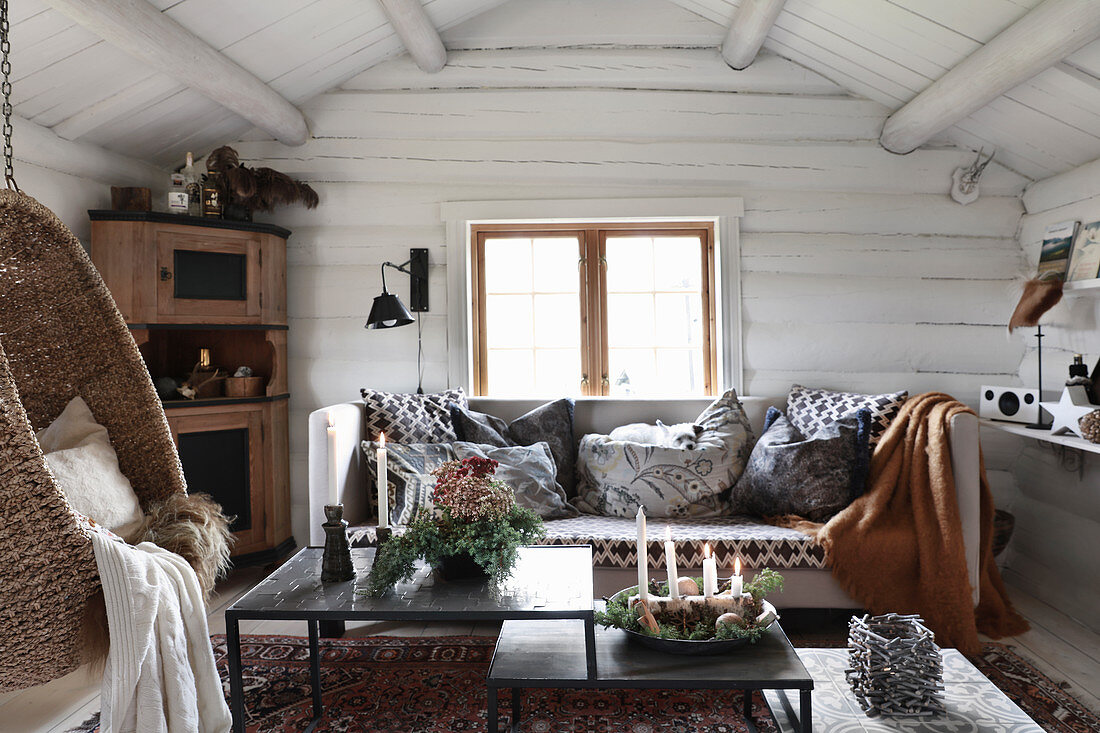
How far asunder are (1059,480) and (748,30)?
2267 mm

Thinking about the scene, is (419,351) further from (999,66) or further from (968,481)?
(999,66)

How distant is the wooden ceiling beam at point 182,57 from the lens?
221 cm

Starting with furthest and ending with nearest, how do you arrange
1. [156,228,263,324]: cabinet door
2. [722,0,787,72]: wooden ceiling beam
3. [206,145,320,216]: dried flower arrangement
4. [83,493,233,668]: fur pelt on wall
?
[206,145,320,216]: dried flower arrangement, [156,228,263,324]: cabinet door, [722,0,787,72]: wooden ceiling beam, [83,493,233,668]: fur pelt on wall

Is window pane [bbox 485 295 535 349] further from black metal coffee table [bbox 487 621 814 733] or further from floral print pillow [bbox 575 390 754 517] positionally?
black metal coffee table [bbox 487 621 814 733]

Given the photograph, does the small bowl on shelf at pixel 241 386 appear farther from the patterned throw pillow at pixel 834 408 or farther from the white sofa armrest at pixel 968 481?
the white sofa armrest at pixel 968 481

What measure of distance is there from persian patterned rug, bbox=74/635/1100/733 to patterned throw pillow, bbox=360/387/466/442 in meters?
0.84

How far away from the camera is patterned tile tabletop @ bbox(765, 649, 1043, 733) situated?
5.18 feet

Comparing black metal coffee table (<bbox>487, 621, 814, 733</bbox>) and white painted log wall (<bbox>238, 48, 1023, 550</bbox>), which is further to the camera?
white painted log wall (<bbox>238, 48, 1023, 550</bbox>)

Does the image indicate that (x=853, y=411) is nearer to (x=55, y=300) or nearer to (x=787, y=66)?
(x=787, y=66)

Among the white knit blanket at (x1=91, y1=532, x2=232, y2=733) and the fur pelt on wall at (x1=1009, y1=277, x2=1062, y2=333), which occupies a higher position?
the fur pelt on wall at (x1=1009, y1=277, x2=1062, y2=333)

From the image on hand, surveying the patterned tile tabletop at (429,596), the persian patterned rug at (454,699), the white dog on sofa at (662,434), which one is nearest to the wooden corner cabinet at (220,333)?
the persian patterned rug at (454,699)

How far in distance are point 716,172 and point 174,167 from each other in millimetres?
2593

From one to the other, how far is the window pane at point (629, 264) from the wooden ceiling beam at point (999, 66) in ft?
3.96

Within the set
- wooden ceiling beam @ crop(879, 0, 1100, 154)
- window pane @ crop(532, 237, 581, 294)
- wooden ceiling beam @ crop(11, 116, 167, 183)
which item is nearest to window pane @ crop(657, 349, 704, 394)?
window pane @ crop(532, 237, 581, 294)
